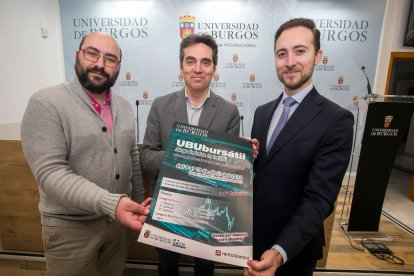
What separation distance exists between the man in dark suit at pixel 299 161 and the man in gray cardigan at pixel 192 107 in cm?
42

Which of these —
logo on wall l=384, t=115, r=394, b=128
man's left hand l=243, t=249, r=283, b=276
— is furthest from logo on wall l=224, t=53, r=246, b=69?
man's left hand l=243, t=249, r=283, b=276

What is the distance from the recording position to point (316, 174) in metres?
0.98

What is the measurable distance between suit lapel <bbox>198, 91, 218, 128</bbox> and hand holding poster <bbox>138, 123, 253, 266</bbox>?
43 cm

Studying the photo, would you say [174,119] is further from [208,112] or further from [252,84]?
[252,84]

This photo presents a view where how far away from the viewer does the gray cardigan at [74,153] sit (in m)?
1.04

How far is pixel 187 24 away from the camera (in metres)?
4.27

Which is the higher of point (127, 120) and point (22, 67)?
point (22, 67)

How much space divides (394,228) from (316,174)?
307cm

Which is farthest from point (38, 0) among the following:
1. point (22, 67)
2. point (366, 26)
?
point (366, 26)

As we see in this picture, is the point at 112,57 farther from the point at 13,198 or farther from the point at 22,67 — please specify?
the point at 22,67

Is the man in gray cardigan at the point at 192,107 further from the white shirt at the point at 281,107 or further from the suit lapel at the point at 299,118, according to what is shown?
the suit lapel at the point at 299,118

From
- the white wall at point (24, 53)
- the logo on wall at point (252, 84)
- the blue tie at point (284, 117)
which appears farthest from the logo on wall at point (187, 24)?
the blue tie at point (284, 117)

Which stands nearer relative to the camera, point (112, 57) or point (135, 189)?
point (112, 57)

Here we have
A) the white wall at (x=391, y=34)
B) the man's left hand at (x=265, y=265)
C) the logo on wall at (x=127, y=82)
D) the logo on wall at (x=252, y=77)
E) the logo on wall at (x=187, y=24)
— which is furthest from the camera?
the logo on wall at (x=127, y=82)
